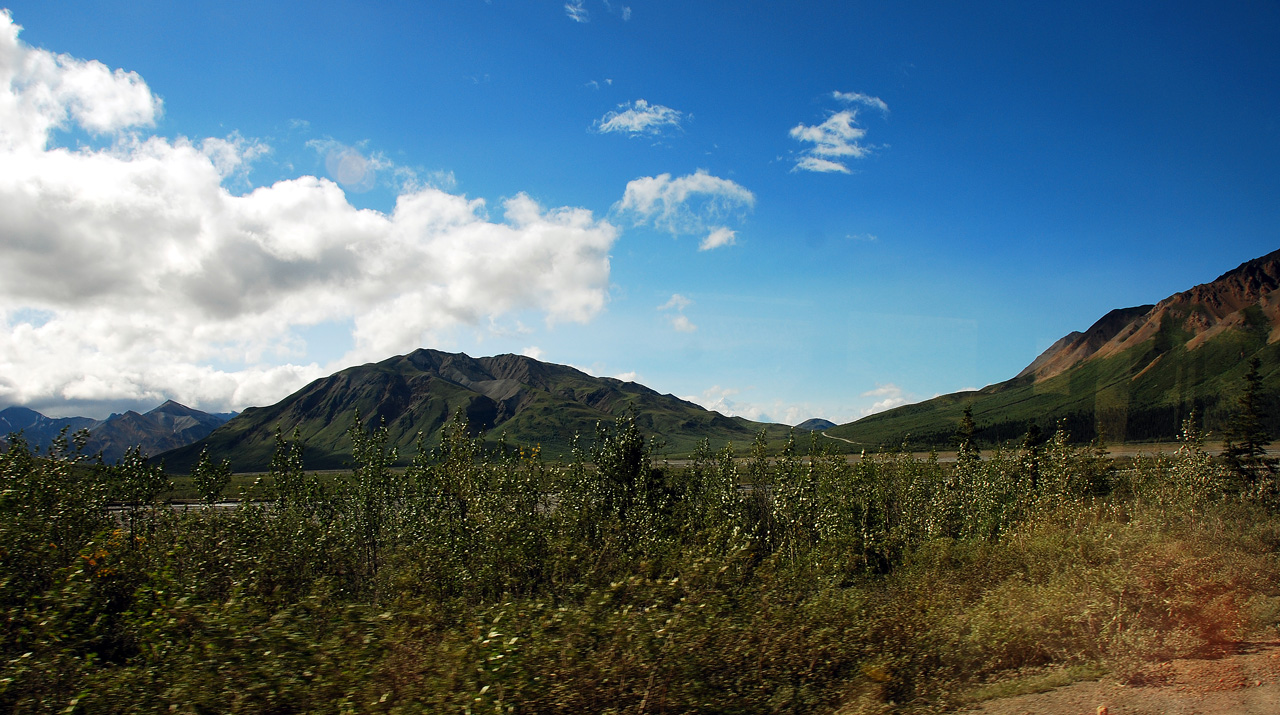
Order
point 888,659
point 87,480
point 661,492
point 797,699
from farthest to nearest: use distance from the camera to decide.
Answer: point 661,492, point 87,480, point 888,659, point 797,699

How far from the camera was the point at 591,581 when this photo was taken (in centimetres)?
1072

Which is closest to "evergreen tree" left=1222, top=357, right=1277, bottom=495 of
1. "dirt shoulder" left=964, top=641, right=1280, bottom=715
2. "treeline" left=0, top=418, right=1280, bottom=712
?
"treeline" left=0, top=418, right=1280, bottom=712

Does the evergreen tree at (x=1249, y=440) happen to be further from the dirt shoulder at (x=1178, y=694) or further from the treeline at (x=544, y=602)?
the dirt shoulder at (x=1178, y=694)

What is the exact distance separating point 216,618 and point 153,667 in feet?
3.16

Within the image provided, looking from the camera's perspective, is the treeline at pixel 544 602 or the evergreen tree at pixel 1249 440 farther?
the evergreen tree at pixel 1249 440

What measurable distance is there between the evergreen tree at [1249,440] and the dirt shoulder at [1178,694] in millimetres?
43407

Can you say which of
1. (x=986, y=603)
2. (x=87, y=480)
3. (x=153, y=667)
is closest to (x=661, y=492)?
(x=986, y=603)

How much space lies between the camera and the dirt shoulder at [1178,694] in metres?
8.43

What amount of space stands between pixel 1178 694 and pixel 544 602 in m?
9.46

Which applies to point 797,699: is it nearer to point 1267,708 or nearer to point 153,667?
point 1267,708

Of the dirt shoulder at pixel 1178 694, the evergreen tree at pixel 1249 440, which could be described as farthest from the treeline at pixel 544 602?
the evergreen tree at pixel 1249 440

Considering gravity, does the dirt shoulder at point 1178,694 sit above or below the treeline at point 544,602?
below

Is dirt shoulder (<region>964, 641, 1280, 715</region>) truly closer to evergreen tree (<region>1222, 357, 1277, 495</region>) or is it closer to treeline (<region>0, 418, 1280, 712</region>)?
treeline (<region>0, 418, 1280, 712</region>)

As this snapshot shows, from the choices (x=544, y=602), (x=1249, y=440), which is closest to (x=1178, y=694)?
(x=544, y=602)
